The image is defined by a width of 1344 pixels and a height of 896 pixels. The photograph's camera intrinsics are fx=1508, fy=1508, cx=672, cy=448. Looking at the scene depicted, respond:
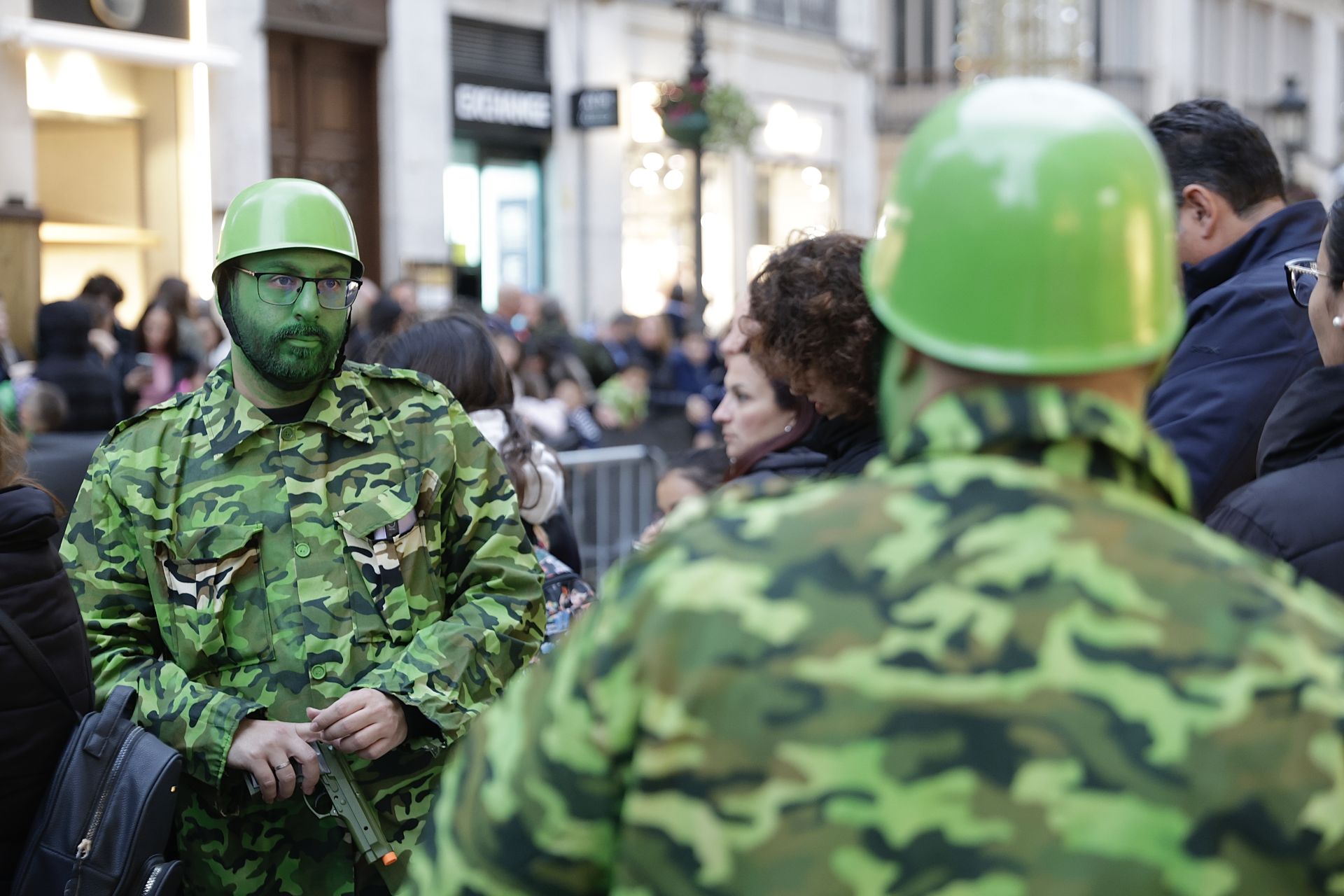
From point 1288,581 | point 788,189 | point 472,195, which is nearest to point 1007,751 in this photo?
point 1288,581

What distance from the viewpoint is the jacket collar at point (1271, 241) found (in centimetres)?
355

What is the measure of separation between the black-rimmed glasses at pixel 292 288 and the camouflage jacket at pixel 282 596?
0.66 ft

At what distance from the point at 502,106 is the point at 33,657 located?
16790 millimetres

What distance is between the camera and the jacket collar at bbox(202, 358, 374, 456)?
312cm

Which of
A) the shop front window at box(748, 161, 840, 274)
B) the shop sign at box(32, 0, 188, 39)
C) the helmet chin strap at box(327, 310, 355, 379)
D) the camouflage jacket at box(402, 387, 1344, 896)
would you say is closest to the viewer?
the camouflage jacket at box(402, 387, 1344, 896)

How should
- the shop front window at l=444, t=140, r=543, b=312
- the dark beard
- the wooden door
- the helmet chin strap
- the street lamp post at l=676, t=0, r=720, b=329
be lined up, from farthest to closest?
the shop front window at l=444, t=140, r=543, b=312
the wooden door
the street lamp post at l=676, t=0, r=720, b=329
the helmet chin strap
the dark beard

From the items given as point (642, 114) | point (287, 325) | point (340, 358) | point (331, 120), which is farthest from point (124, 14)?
point (287, 325)

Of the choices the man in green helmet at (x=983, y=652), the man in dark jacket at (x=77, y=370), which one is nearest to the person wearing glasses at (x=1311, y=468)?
the man in green helmet at (x=983, y=652)

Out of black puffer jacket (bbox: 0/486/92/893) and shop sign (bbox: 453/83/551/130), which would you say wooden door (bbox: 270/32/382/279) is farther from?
black puffer jacket (bbox: 0/486/92/893)

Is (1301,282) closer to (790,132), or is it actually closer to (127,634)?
(127,634)

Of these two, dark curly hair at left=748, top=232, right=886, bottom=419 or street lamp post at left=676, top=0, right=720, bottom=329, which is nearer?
dark curly hair at left=748, top=232, right=886, bottom=419

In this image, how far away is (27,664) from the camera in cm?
283

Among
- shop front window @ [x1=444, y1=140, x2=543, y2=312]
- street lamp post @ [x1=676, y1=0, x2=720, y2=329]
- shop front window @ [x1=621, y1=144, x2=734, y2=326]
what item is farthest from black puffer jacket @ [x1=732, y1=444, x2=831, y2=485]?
shop front window @ [x1=621, y1=144, x2=734, y2=326]

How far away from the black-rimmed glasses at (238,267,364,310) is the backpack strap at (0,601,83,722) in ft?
2.66
